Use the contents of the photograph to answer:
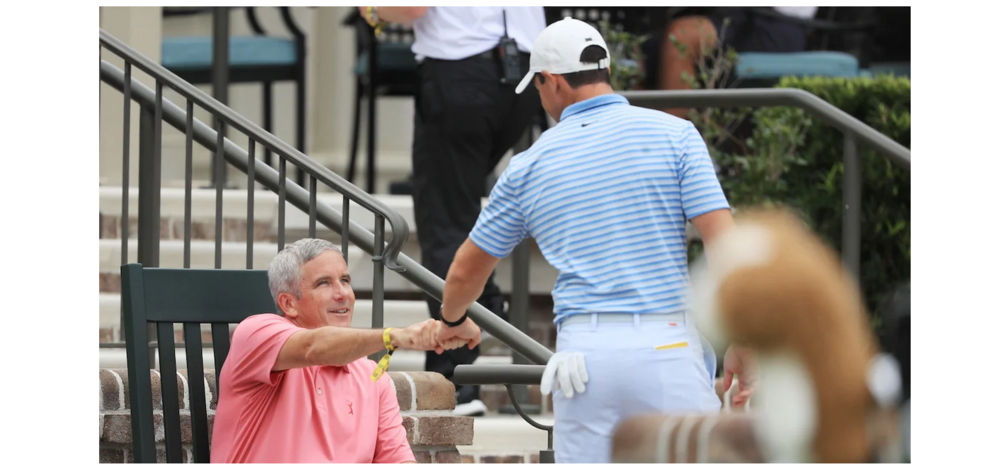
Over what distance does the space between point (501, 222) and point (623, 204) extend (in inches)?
10.4

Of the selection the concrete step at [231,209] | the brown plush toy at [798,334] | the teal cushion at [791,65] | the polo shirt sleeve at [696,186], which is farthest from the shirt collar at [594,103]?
the teal cushion at [791,65]

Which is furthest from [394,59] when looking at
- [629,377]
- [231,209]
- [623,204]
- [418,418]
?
[629,377]

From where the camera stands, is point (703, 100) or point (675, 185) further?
point (703, 100)

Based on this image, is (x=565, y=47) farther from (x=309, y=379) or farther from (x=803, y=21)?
(x=803, y=21)

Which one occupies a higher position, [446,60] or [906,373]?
[446,60]

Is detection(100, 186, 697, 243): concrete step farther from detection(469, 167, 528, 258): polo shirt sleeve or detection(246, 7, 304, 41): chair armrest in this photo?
detection(469, 167, 528, 258): polo shirt sleeve

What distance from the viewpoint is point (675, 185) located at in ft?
7.64

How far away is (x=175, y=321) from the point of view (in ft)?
9.23

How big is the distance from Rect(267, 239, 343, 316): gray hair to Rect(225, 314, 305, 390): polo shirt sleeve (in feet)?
0.34
